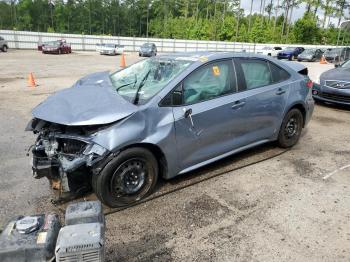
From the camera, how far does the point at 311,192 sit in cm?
429

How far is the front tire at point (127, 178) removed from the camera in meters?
3.50

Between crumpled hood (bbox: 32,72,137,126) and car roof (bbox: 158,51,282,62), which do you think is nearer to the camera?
crumpled hood (bbox: 32,72,137,126)

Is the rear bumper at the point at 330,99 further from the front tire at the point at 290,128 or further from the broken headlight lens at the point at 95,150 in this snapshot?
the broken headlight lens at the point at 95,150

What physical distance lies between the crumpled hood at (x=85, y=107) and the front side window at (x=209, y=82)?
771mm

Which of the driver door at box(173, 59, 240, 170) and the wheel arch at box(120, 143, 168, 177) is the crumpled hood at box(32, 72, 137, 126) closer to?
the wheel arch at box(120, 143, 168, 177)

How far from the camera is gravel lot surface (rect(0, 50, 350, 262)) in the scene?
3.12 metres

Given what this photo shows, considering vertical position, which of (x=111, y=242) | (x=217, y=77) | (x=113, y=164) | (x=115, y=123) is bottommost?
(x=111, y=242)

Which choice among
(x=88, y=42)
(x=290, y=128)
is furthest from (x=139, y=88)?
(x=88, y=42)

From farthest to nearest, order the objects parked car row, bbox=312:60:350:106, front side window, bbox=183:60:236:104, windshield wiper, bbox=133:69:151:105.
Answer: parked car row, bbox=312:60:350:106 → front side window, bbox=183:60:236:104 → windshield wiper, bbox=133:69:151:105

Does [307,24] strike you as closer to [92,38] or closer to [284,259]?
[92,38]

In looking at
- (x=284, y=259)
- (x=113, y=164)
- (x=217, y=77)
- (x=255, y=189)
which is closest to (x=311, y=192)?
(x=255, y=189)

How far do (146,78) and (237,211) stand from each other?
200 centimetres

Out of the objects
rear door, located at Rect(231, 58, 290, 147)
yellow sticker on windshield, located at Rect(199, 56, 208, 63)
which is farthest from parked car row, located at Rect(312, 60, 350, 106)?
yellow sticker on windshield, located at Rect(199, 56, 208, 63)

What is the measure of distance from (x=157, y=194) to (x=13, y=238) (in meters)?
2.19
